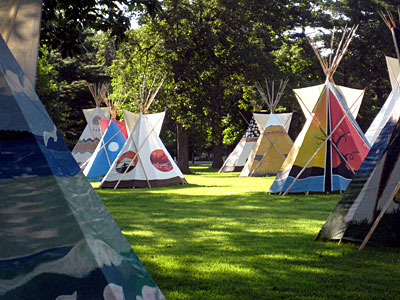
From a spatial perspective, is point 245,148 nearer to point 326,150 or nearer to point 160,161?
point 160,161

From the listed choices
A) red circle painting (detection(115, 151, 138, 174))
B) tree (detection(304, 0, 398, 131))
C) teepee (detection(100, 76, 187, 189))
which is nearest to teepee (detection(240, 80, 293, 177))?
teepee (detection(100, 76, 187, 189))

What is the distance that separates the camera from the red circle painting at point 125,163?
48.3 feet

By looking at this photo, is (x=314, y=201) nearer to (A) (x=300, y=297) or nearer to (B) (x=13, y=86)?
(A) (x=300, y=297)

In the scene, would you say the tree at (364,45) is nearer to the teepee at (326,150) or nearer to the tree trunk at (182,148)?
the tree trunk at (182,148)

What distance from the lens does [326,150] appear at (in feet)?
38.9

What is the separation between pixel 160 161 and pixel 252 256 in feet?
34.4

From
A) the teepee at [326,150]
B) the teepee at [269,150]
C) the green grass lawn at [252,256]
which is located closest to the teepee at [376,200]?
the green grass lawn at [252,256]

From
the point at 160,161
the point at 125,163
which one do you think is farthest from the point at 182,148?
the point at 125,163

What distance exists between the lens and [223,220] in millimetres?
7656

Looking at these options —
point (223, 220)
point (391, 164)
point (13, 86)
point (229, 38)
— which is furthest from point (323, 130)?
point (229, 38)

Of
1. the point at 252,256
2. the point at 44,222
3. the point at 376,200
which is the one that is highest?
the point at 44,222

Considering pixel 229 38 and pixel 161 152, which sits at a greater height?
pixel 229 38

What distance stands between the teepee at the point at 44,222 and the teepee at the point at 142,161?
11766 millimetres

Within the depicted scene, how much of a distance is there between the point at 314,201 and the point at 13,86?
8285 mm
